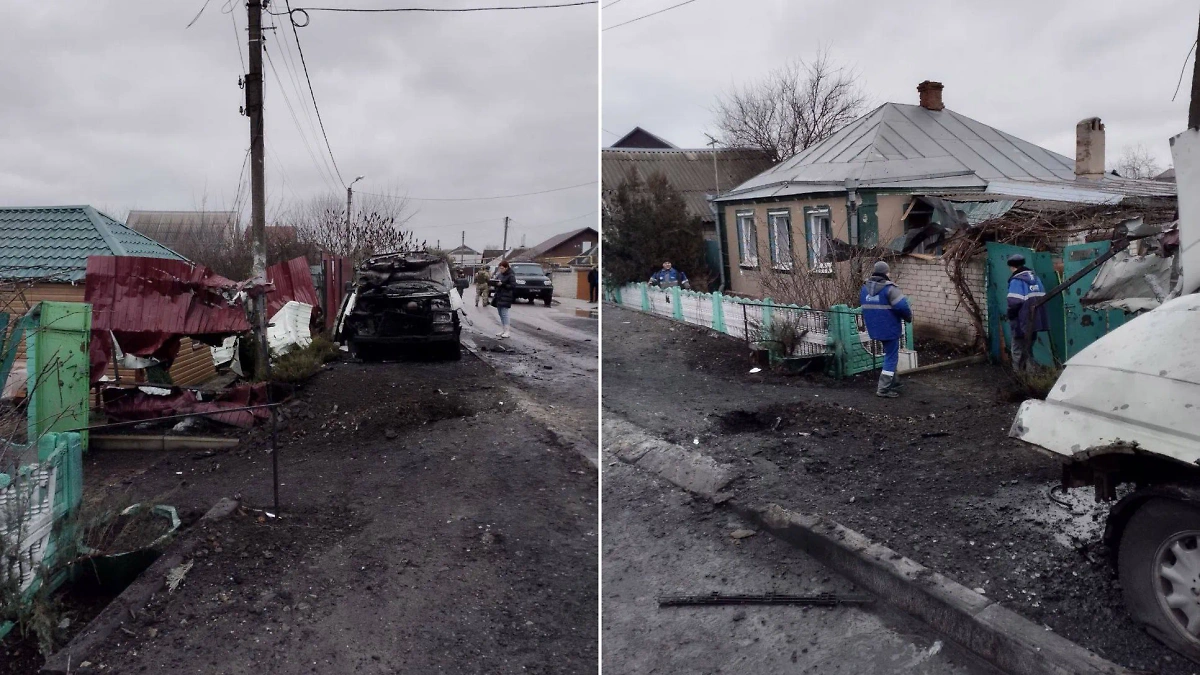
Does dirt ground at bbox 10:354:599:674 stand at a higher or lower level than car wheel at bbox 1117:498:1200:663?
lower

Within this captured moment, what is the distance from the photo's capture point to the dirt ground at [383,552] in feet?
11.4

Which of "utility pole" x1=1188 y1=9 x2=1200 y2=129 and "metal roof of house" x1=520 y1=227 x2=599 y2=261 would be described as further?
"metal roof of house" x1=520 y1=227 x2=599 y2=261

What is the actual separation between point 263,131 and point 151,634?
8.77 meters

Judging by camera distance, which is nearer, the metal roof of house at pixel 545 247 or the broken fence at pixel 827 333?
the broken fence at pixel 827 333

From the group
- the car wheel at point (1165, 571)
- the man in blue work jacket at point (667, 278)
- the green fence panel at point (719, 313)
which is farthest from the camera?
the man in blue work jacket at point (667, 278)

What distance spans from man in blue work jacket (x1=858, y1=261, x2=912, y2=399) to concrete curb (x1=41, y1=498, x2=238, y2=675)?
18.4ft

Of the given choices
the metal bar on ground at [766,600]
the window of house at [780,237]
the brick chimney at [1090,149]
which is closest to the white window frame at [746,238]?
the window of house at [780,237]

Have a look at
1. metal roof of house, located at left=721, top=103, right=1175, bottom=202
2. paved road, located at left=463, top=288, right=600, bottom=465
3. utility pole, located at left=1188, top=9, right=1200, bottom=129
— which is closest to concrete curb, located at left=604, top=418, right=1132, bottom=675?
paved road, located at left=463, top=288, right=600, bottom=465

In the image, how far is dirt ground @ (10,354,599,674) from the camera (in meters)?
3.46

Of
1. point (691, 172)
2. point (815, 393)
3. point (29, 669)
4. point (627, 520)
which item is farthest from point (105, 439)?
point (691, 172)

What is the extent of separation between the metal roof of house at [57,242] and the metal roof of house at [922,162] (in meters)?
9.23

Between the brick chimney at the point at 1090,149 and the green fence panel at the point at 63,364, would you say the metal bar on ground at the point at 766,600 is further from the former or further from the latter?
the brick chimney at the point at 1090,149

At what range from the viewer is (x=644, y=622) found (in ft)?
12.1

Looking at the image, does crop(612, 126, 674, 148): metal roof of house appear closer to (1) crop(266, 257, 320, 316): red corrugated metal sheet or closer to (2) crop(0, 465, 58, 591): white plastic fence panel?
(2) crop(0, 465, 58, 591): white plastic fence panel
